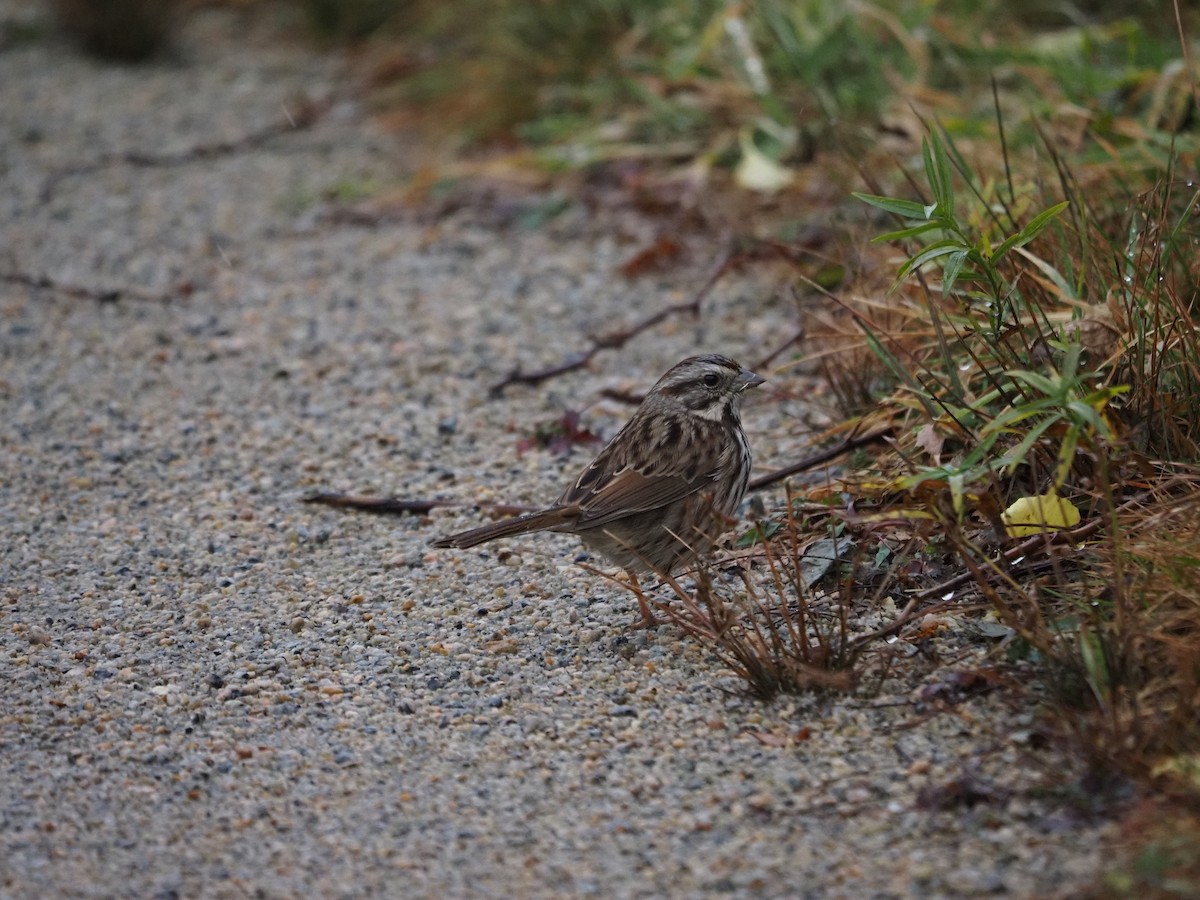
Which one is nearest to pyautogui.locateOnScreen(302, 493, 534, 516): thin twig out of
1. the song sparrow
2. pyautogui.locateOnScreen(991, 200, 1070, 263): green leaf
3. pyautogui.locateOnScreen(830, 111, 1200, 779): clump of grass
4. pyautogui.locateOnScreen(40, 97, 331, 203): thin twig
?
the song sparrow

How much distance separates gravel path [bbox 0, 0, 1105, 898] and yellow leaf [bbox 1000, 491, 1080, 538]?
56 cm

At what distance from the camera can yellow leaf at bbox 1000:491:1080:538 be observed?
4.00m

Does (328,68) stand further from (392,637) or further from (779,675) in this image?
(779,675)

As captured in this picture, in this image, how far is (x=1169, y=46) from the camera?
7.12 metres

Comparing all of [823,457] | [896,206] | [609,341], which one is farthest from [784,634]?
[609,341]

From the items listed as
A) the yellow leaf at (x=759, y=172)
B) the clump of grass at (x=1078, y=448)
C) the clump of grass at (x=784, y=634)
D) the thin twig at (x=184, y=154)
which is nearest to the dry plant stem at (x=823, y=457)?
the clump of grass at (x=1078, y=448)

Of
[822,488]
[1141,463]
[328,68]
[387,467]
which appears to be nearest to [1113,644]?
[1141,463]

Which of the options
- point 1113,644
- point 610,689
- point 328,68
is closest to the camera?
point 1113,644

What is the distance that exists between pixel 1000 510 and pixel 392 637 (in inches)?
70.1

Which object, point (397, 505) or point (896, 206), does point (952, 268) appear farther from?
point (397, 505)

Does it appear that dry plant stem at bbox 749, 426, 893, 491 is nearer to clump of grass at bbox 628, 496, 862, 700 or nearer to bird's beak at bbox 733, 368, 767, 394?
bird's beak at bbox 733, 368, 767, 394

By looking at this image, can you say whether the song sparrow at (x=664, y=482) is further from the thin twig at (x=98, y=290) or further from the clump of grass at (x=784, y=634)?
the thin twig at (x=98, y=290)

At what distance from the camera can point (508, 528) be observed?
14.6ft

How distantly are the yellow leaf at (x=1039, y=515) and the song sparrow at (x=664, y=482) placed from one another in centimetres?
87
